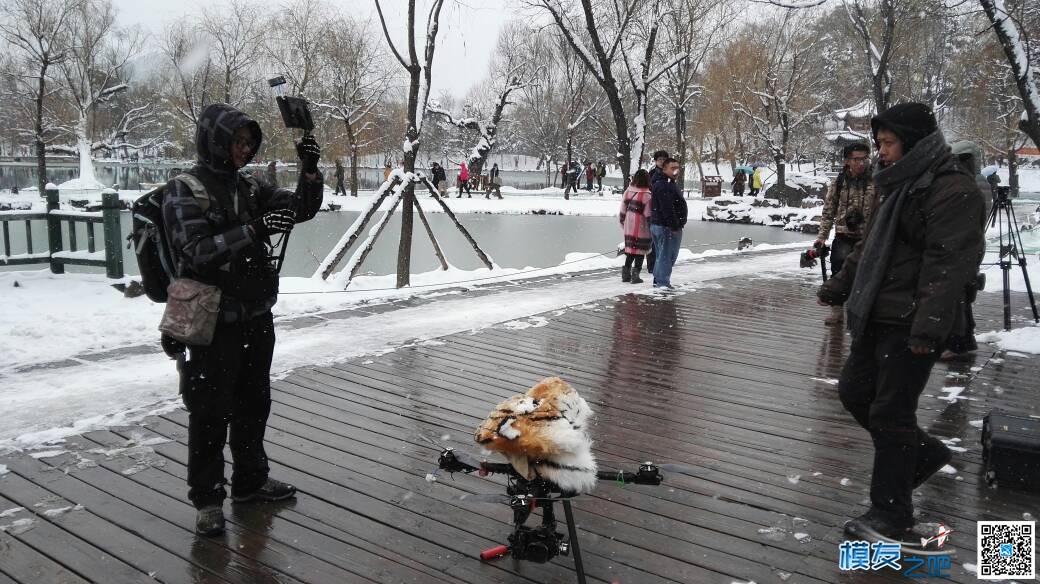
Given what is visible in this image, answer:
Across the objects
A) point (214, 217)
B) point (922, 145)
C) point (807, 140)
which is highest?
point (807, 140)

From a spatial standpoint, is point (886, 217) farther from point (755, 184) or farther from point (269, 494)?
point (755, 184)

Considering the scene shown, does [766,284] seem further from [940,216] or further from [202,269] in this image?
[202,269]

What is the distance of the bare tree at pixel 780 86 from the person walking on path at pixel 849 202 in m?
29.5

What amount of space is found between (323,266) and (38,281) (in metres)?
3.63

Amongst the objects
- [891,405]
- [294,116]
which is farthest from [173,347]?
[891,405]

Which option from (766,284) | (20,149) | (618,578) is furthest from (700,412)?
(20,149)

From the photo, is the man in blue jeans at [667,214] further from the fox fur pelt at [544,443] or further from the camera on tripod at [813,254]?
the fox fur pelt at [544,443]

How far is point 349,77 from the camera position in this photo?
38.3 m

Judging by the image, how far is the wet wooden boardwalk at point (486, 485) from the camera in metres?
2.91

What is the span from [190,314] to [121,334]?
4097 millimetres

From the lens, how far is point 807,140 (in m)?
51.5

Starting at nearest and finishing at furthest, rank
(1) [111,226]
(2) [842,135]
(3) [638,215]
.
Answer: (1) [111,226]
(3) [638,215]
(2) [842,135]

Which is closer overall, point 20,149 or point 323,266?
point 323,266

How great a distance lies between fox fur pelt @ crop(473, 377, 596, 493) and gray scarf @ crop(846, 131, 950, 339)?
1300 millimetres
